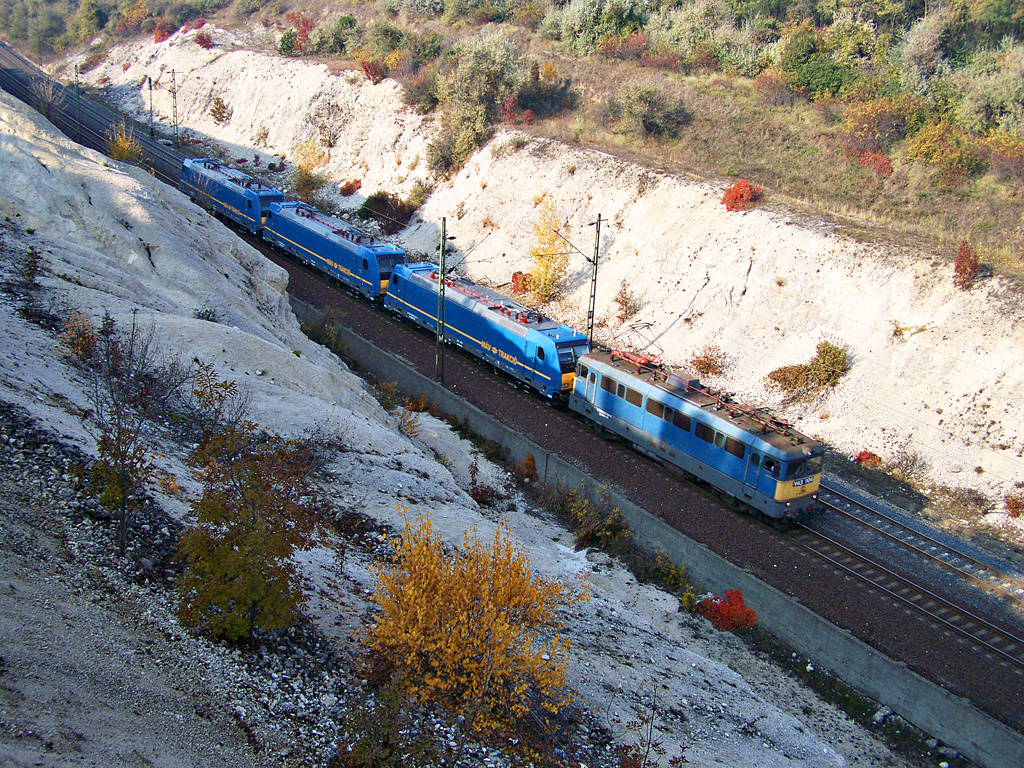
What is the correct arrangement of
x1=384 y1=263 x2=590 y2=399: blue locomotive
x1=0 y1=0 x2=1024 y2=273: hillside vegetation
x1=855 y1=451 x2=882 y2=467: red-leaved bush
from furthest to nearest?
x1=0 y1=0 x2=1024 y2=273: hillside vegetation → x1=384 y1=263 x2=590 y2=399: blue locomotive → x1=855 y1=451 x2=882 y2=467: red-leaved bush

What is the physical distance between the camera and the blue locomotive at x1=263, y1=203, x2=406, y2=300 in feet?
119

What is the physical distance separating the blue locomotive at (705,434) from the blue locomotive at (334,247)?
1438cm

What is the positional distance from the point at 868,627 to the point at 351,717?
1345 centimetres

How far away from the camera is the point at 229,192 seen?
156ft

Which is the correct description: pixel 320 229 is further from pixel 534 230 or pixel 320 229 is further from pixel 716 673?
pixel 716 673

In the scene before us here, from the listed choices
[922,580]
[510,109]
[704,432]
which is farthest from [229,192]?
[922,580]

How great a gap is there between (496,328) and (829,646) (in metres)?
17.6

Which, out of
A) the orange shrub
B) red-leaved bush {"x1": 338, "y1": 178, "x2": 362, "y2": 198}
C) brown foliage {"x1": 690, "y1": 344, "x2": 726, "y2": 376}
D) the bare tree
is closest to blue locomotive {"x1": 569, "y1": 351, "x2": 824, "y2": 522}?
brown foliage {"x1": 690, "y1": 344, "x2": 726, "y2": 376}

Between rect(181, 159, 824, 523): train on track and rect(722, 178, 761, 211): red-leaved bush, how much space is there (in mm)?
12561

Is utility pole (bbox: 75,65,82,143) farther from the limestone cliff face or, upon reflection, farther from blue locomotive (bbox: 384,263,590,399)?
blue locomotive (bbox: 384,263,590,399)

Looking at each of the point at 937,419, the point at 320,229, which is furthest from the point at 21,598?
the point at 320,229

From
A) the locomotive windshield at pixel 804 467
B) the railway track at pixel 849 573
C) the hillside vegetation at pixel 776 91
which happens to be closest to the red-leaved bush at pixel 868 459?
the railway track at pixel 849 573

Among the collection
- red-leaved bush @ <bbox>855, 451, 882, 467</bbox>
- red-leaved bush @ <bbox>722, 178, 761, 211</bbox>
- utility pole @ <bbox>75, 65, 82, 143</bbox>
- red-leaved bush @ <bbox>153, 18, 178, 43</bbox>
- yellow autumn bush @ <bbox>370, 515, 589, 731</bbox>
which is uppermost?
red-leaved bush @ <bbox>153, 18, 178, 43</bbox>

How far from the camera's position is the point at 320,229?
40000 millimetres
